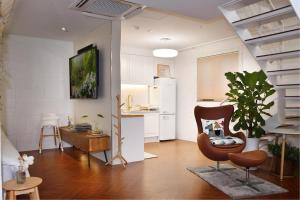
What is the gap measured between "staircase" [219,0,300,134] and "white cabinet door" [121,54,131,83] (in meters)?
3.60

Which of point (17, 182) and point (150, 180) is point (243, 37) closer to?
point (150, 180)

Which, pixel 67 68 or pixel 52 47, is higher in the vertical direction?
pixel 52 47

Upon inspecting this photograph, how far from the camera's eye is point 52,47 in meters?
5.86

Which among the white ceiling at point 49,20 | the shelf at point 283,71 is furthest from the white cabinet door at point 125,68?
the shelf at point 283,71

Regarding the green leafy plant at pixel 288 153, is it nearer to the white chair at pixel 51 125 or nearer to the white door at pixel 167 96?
the white door at pixel 167 96

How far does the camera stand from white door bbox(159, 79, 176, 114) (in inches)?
276

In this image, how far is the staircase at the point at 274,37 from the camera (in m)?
2.77

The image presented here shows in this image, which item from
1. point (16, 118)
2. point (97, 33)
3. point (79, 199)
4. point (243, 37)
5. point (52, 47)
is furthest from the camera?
point (52, 47)

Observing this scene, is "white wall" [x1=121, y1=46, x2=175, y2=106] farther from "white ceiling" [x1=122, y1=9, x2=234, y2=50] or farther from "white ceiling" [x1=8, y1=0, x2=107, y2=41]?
"white ceiling" [x1=8, y1=0, x2=107, y2=41]

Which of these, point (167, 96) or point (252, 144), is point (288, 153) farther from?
point (167, 96)

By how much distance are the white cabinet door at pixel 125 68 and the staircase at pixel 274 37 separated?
A: 3.60m

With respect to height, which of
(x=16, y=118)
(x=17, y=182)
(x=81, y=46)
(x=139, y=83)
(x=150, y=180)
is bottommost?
(x=150, y=180)

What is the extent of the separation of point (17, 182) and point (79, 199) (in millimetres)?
764

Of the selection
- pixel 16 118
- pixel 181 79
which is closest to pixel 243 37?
pixel 181 79
